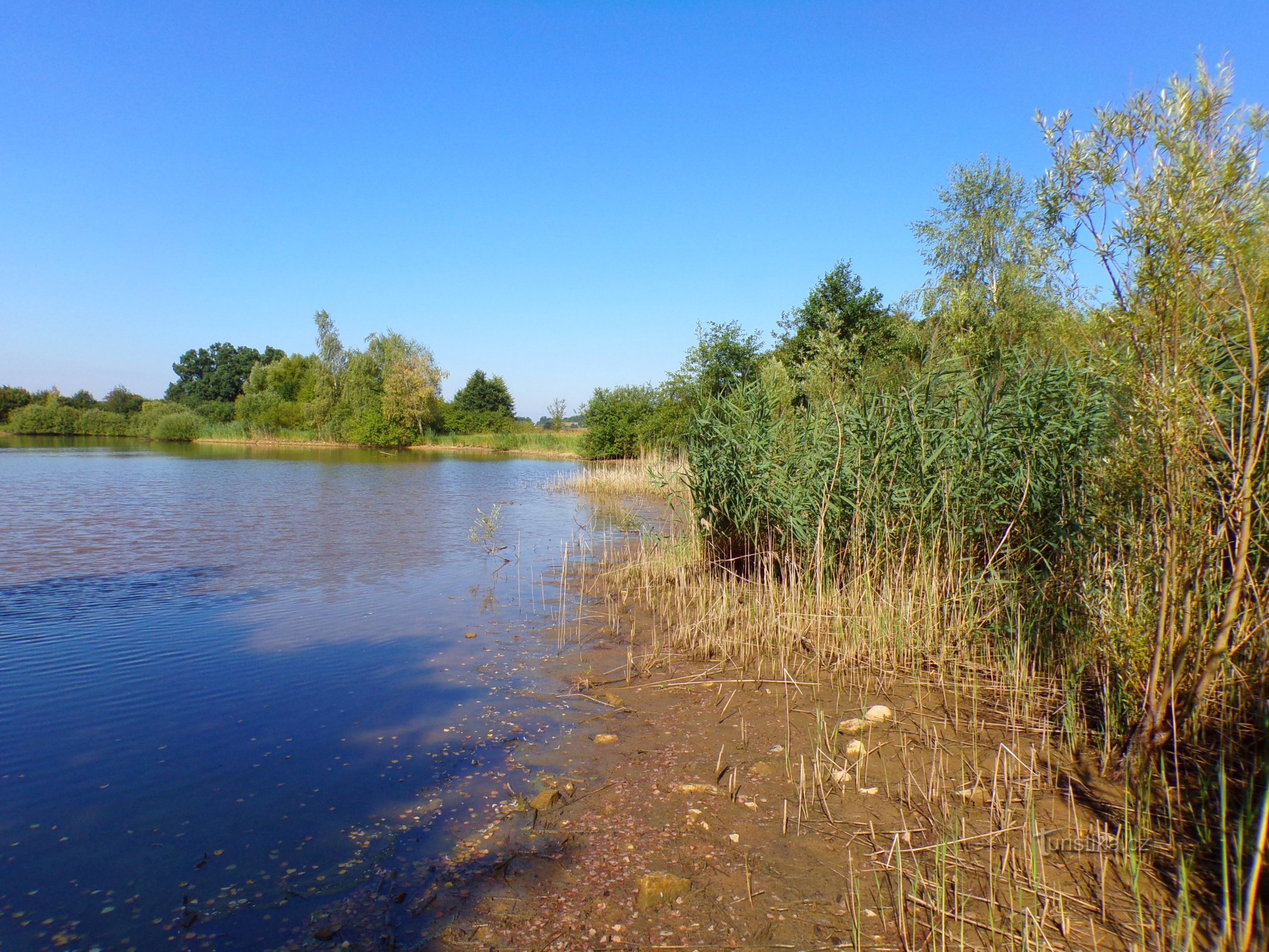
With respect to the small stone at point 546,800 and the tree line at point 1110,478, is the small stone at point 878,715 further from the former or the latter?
the small stone at point 546,800

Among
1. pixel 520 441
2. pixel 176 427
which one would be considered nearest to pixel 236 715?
pixel 520 441

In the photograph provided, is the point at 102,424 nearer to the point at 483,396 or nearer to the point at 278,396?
the point at 278,396

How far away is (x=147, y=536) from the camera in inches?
536

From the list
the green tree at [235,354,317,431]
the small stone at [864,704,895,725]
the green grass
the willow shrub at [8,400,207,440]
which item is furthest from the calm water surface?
the willow shrub at [8,400,207,440]

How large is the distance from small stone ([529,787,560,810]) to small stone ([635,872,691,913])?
88 cm

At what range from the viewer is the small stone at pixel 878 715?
5.14 m

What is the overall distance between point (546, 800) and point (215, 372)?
10306 centimetres

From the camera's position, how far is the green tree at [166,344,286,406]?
90.5 m

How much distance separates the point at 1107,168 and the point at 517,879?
186 inches

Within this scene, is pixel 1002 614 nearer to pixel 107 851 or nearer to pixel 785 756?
pixel 785 756

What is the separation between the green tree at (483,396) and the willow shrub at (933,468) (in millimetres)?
64412

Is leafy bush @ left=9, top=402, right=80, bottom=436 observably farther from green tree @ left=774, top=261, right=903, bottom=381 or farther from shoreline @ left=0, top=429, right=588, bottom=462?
green tree @ left=774, top=261, right=903, bottom=381

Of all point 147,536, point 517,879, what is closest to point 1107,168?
point 517,879

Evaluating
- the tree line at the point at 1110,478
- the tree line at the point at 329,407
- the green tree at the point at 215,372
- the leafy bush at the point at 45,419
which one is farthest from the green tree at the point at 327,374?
the tree line at the point at 1110,478
